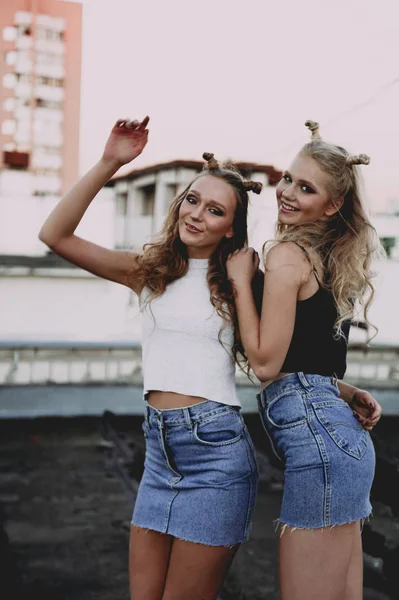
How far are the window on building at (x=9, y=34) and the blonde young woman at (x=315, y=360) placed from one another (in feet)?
172

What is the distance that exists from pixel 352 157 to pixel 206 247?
514 millimetres

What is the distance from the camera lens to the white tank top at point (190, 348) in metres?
1.82

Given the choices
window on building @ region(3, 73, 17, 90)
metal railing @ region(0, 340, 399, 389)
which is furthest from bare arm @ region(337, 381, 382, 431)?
window on building @ region(3, 73, 17, 90)

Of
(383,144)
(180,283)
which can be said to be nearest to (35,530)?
(180,283)

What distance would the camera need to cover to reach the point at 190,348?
6.05ft

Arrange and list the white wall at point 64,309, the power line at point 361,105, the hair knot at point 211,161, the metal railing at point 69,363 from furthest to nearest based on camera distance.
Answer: the power line at point 361,105
the white wall at point 64,309
the metal railing at point 69,363
the hair knot at point 211,161

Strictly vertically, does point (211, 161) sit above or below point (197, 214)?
above

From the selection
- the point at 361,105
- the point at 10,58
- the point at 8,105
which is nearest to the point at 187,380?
the point at 361,105

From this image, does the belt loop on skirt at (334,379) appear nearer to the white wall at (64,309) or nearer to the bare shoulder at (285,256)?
the bare shoulder at (285,256)

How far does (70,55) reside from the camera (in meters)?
54.2

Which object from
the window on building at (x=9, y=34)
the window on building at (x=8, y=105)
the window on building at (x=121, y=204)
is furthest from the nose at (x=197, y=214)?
the window on building at (x=8, y=105)

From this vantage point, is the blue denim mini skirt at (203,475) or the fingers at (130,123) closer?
the blue denim mini skirt at (203,475)

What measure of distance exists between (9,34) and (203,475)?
176 feet

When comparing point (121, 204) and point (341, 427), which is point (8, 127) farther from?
point (341, 427)
